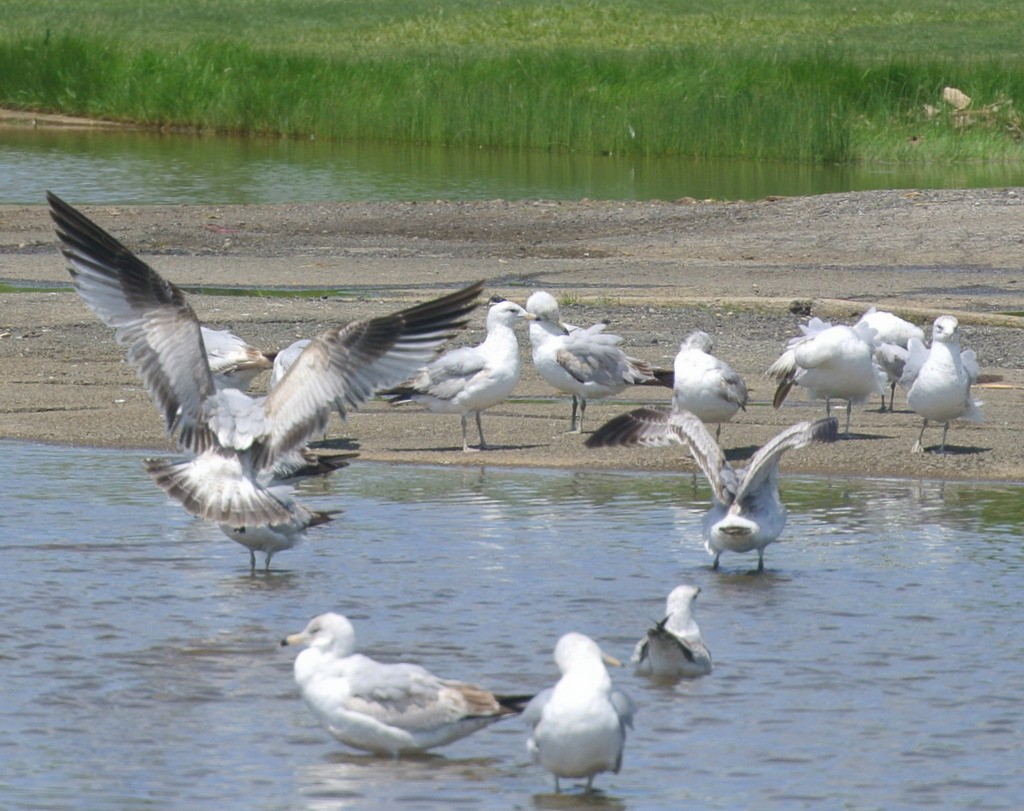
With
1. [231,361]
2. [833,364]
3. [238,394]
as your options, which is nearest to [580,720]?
[238,394]

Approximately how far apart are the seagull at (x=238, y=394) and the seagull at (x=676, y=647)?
1859 millimetres

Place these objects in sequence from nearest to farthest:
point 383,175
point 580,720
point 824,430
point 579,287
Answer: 1. point 580,720
2. point 824,430
3. point 579,287
4. point 383,175

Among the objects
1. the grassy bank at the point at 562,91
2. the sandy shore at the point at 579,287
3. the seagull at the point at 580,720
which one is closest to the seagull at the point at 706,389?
the sandy shore at the point at 579,287

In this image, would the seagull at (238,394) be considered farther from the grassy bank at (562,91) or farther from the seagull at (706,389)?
the grassy bank at (562,91)

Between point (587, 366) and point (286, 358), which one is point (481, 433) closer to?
point (587, 366)

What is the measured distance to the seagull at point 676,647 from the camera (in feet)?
21.8

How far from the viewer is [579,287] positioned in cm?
1627

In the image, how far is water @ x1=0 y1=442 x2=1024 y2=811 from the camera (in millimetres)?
5812

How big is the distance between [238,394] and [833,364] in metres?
3.57

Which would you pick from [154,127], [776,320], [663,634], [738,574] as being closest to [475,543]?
[738,574]

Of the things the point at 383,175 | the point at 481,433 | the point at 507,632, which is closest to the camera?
the point at 507,632

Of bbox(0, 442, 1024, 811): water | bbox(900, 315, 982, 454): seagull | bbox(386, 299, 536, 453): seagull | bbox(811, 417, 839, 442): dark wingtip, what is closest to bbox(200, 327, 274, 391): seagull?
bbox(0, 442, 1024, 811): water

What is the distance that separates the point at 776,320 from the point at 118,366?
16.1 ft

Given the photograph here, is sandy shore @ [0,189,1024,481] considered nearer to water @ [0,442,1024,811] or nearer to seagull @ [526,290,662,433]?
seagull @ [526,290,662,433]
